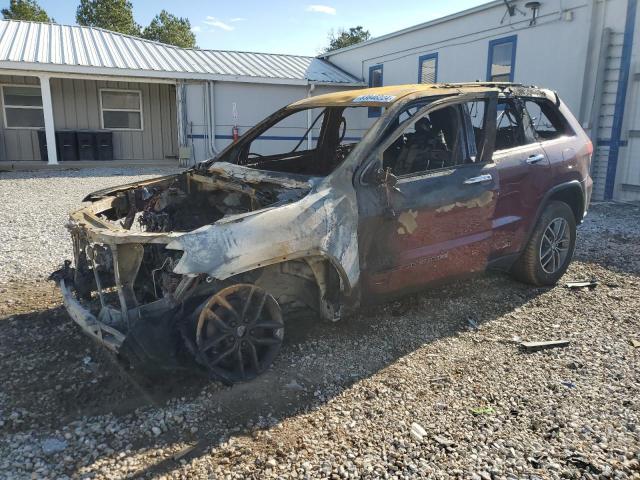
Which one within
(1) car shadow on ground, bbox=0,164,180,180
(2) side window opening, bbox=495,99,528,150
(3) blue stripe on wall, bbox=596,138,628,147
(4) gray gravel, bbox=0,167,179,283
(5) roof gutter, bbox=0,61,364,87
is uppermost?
(5) roof gutter, bbox=0,61,364,87

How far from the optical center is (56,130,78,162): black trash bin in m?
16.0

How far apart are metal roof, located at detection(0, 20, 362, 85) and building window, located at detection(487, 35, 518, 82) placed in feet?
20.0

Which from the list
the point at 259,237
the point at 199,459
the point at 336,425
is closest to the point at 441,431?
the point at 336,425

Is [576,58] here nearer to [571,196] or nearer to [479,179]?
[571,196]

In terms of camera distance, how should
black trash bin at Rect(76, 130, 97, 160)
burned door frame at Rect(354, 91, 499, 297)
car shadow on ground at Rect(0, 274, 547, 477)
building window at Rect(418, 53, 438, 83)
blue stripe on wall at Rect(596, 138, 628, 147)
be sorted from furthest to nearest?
black trash bin at Rect(76, 130, 97, 160) < building window at Rect(418, 53, 438, 83) < blue stripe on wall at Rect(596, 138, 628, 147) < burned door frame at Rect(354, 91, 499, 297) < car shadow on ground at Rect(0, 274, 547, 477)

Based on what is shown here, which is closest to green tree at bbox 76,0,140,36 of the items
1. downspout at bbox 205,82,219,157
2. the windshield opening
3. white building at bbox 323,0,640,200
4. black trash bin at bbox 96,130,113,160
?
black trash bin at bbox 96,130,113,160

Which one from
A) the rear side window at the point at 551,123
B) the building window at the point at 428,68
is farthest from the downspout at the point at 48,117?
the rear side window at the point at 551,123

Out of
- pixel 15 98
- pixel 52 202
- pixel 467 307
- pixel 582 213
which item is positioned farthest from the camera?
pixel 15 98

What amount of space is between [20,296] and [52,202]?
211 inches

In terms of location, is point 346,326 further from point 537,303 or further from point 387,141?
point 537,303

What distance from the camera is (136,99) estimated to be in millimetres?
17344

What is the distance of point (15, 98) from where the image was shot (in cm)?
1609

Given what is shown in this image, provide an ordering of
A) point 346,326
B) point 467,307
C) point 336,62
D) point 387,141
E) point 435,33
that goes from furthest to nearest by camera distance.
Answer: point 336,62
point 435,33
point 467,307
point 346,326
point 387,141

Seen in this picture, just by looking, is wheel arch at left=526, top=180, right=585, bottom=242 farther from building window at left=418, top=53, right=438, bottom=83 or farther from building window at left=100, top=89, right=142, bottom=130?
building window at left=100, top=89, right=142, bottom=130
